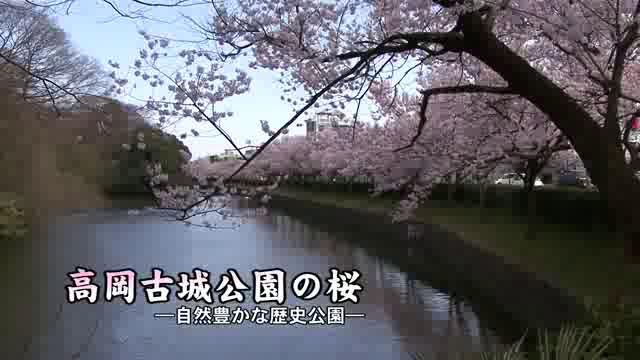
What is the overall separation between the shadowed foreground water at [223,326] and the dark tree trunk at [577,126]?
284cm

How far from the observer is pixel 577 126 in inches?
176

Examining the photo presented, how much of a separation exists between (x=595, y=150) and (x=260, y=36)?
8.01 feet

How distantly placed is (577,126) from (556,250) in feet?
20.8

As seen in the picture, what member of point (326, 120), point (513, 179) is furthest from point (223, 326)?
point (513, 179)

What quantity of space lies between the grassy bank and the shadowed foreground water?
47.0 inches

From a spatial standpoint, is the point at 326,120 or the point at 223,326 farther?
the point at 326,120

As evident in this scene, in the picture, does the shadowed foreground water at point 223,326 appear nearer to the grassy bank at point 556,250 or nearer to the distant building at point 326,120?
the grassy bank at point 556,250

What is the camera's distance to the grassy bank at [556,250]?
7246 millimetres

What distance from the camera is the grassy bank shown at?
7.25 m

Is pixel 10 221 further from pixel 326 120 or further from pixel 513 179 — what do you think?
pixel 513 179

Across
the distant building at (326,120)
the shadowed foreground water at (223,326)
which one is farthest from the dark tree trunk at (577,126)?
the shadowed foreground water at (223,326)

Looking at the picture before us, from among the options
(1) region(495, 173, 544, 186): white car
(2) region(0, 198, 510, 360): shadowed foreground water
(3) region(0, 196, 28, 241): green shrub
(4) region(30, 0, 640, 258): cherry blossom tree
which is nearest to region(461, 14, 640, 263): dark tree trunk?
(4) region(30, 0, 640, 258): cherry blossom tree

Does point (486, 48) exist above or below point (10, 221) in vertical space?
above

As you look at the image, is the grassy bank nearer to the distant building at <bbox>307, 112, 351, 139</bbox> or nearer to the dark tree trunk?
the dark tree trunk
